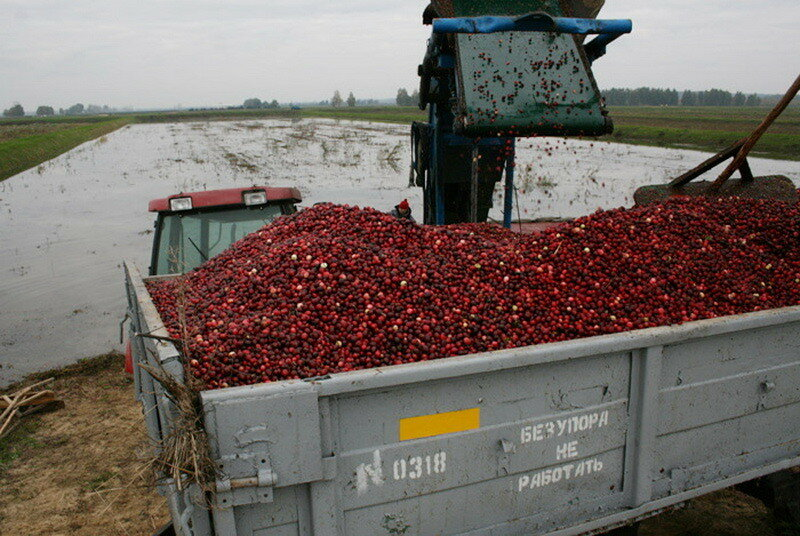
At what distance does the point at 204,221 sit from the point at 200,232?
12 cm

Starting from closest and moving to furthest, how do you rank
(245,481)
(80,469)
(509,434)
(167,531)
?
(245,481), (509,434), (167,531), (80,469)

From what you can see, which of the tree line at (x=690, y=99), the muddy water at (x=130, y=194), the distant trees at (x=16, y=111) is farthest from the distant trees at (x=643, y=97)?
the distant trees at (x=16, y=111)

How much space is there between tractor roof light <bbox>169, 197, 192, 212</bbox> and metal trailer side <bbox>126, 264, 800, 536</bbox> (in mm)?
2632

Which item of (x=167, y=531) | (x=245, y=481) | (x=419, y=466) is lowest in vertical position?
(x=167, y=531)

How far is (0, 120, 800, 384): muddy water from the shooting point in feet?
31.7

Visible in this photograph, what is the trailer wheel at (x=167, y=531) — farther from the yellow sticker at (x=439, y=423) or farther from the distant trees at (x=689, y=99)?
the distant trees at (x=689, y=99)

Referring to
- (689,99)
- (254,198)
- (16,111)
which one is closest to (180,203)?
(254,198)

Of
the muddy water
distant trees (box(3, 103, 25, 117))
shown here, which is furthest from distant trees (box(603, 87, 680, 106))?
distant trees (box(3, 103, 25, 117))

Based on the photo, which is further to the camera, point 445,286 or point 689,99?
point 689,99

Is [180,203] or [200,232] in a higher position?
[180,203]

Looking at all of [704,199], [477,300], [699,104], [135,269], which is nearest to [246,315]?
[477,300]

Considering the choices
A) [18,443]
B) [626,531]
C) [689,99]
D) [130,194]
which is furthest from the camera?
[689,99]

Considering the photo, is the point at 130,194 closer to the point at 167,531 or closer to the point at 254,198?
the point at 254,198

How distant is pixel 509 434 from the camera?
2.79 m
